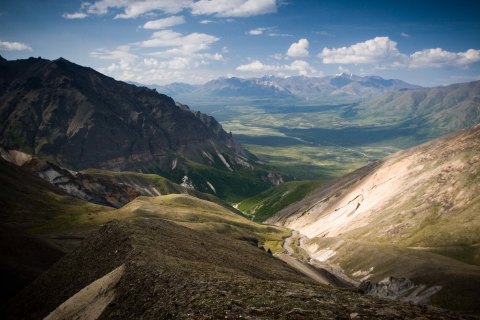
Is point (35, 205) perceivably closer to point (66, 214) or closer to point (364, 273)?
point (66, 214)

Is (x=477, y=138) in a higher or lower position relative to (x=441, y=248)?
higher

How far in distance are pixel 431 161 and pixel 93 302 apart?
572 feet

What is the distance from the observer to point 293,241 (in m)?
178

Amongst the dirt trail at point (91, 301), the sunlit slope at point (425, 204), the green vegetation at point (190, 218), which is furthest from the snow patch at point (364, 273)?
the dirt trail at point (91, 301)

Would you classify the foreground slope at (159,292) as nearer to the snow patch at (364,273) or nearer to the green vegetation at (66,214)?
the green vegetation at (66,214)

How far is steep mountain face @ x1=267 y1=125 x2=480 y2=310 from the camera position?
92181 mm

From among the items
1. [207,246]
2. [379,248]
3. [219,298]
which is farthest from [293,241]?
[219,298]

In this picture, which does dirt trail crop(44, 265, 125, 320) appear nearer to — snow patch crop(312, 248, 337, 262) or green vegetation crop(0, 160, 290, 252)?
green vegetation crop(0, 160, 290, 252)

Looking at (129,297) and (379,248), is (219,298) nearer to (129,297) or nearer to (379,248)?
(129,297)

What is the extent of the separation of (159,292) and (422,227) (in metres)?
127

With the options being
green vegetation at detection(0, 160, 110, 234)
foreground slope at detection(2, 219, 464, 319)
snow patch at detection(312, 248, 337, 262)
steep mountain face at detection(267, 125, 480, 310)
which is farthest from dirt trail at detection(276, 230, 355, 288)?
green vegetation at detection(0, 160, 110, 234)

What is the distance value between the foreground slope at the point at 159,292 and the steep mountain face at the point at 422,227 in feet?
183

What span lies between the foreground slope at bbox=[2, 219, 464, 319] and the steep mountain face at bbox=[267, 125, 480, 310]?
183 feet

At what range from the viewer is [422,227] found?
455 ft
